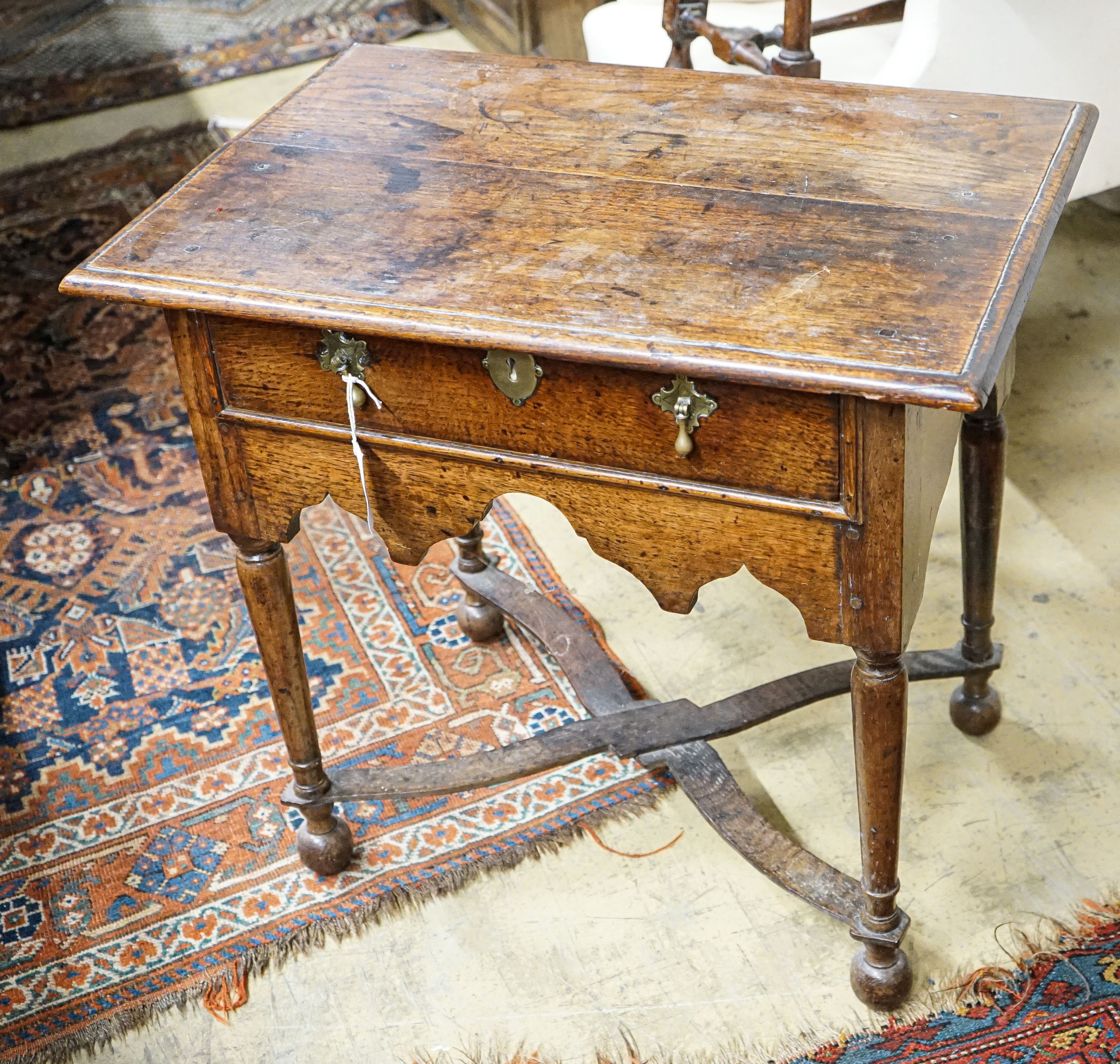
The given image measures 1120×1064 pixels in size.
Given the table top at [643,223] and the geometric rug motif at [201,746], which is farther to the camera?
the geometric rug motif at [201,746]

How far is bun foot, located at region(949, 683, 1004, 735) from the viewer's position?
206cm

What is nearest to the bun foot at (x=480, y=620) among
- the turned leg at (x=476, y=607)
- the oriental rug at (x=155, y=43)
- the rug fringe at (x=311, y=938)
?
the turned leg at (x=476, y=607)

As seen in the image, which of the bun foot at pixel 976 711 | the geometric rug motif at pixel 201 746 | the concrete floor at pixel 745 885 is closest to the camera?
the concrete floor at pixel 745 885

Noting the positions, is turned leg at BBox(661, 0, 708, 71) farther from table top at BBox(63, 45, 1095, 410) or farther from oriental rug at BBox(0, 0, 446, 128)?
oriental rug at BBox(0, 0, 446, 128)

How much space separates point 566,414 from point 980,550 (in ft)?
2.63

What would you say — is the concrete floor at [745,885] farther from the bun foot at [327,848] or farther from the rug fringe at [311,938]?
the bun foot at [327,848]

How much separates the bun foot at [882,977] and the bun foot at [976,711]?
466 mm

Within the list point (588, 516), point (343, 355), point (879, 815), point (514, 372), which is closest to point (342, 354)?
point (343, 355)

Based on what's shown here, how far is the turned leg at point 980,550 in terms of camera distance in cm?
181

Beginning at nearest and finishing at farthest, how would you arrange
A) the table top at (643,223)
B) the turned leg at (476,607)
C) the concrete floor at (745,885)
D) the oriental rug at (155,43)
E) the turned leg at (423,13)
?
the table top at (643,223), the concrete floor at (745,885), the turned leg at (476,607), the oriental rug at (155,43), the turned leg at (423,13)

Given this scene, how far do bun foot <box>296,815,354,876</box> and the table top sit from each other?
0.86 metres

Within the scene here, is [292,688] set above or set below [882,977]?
above

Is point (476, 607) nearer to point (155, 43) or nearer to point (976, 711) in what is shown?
point (976, 711)

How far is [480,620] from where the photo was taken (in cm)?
230
